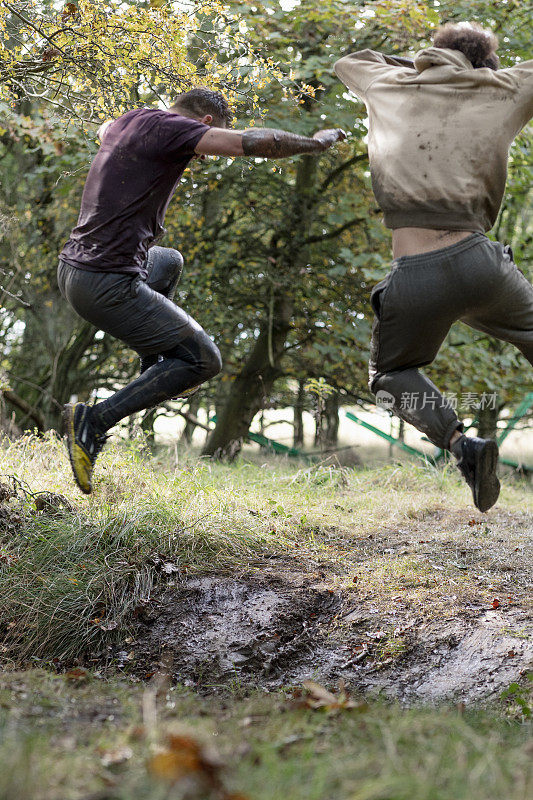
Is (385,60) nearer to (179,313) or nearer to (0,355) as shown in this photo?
(179,313)

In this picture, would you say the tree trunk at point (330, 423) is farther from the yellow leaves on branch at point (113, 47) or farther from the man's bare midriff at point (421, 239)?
the man's bare midriff at point (421, 239)

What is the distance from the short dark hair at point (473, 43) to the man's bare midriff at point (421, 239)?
80cm

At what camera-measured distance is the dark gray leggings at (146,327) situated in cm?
353

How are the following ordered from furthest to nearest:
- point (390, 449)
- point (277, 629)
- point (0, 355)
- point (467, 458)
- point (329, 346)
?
point (390, 449) → point (0, 355) → point (329, 346) → point (277, 629) → point (467, 458)

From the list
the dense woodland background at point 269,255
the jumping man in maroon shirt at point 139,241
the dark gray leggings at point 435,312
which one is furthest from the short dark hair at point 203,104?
the dense woodland background at point 269,255

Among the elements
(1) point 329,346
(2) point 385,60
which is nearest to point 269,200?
(1) point 329,346

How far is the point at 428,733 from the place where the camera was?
1.88 m

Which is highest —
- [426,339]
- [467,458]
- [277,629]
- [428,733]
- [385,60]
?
[385,60]

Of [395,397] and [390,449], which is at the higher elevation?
[395,397]

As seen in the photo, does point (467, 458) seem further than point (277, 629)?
No

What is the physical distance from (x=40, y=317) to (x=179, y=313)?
6.09 m

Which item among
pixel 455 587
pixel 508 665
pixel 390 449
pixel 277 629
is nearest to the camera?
pixel 508 665

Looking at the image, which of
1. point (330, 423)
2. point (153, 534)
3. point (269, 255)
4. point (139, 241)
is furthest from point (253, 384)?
point (139, 241)

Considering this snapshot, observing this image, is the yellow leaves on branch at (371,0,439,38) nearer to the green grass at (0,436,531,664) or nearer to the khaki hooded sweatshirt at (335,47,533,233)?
the khaki hooded sweatshirt at (335,47,533,233)
